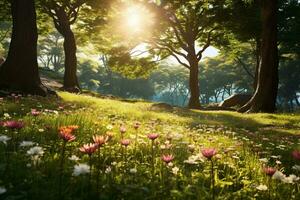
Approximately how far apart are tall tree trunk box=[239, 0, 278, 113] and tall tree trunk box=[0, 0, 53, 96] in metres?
13.0

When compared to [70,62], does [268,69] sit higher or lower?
lower

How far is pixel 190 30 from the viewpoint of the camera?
38.8 m

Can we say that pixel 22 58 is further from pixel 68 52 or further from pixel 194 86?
pixel 194 86

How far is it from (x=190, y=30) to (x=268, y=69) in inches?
624

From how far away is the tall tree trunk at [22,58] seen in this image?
1709 centimetres

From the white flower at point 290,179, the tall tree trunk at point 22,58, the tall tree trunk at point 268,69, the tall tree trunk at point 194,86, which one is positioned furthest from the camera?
the tall tree trunk at point 194,86

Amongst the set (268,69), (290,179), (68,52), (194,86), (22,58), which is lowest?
(290,179)

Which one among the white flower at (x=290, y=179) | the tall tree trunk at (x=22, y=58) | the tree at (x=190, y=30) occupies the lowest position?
the white flower at (x=290, y=179)

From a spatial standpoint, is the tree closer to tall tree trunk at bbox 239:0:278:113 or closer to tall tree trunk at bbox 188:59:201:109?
tall tree trunk at bbox 188:59:201:109

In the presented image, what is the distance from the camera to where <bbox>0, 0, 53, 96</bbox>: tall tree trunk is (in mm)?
17094

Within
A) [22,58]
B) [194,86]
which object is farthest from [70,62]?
[22,58]

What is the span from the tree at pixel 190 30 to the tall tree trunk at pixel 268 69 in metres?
10.4

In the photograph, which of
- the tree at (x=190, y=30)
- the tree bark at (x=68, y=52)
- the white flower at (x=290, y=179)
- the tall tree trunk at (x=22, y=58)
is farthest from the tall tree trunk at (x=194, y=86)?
the white flower at (x=290, y=179)

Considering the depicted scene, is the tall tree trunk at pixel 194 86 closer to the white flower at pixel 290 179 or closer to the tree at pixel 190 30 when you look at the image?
the tree at pixel 190 30
